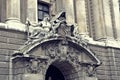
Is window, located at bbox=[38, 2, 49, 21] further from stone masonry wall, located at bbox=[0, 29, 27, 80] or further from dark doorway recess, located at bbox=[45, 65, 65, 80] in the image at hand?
stone masonry wall, located at bbox=[0, 29, 27, 80]

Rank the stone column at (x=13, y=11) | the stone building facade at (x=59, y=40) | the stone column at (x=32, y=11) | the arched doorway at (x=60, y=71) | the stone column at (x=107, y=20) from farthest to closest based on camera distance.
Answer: the stone column at (x=107, y=20) < the stone column at (x=32, y=11) < the arched doorway at (x=60, y=71) < the stone column at (x=13, y=11) < the stone building facade at (x=59, y=40)

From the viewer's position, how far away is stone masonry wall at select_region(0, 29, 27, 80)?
16.8 metres

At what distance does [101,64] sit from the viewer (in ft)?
72.2

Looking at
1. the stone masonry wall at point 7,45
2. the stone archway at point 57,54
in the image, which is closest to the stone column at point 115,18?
the stone archway at point 57,54

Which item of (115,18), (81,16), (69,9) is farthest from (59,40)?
(115,18)

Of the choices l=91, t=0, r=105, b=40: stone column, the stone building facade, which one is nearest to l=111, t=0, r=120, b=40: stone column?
the stone building facade

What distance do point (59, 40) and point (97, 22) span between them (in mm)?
6968

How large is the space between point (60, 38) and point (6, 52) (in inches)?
145

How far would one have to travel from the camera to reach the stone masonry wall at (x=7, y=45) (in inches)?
660

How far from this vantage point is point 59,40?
18.7 metres

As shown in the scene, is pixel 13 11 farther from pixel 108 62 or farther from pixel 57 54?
pixel 108 62

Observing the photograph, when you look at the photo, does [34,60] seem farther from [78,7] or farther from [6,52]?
[78,7]

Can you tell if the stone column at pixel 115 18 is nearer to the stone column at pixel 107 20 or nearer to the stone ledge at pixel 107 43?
the stone column at pixel 107 20

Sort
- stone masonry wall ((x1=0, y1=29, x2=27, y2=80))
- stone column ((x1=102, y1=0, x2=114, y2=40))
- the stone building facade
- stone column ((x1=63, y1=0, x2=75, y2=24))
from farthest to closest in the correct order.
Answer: stone column ((x1=102, y1=0, x2=114, y2=40)) < stone column ((x1=63, y1=0, x2=75, y2=24)) < the stone building facade < stone masonry wall ((x1=0, y1=29, x2=27, y2=80))
